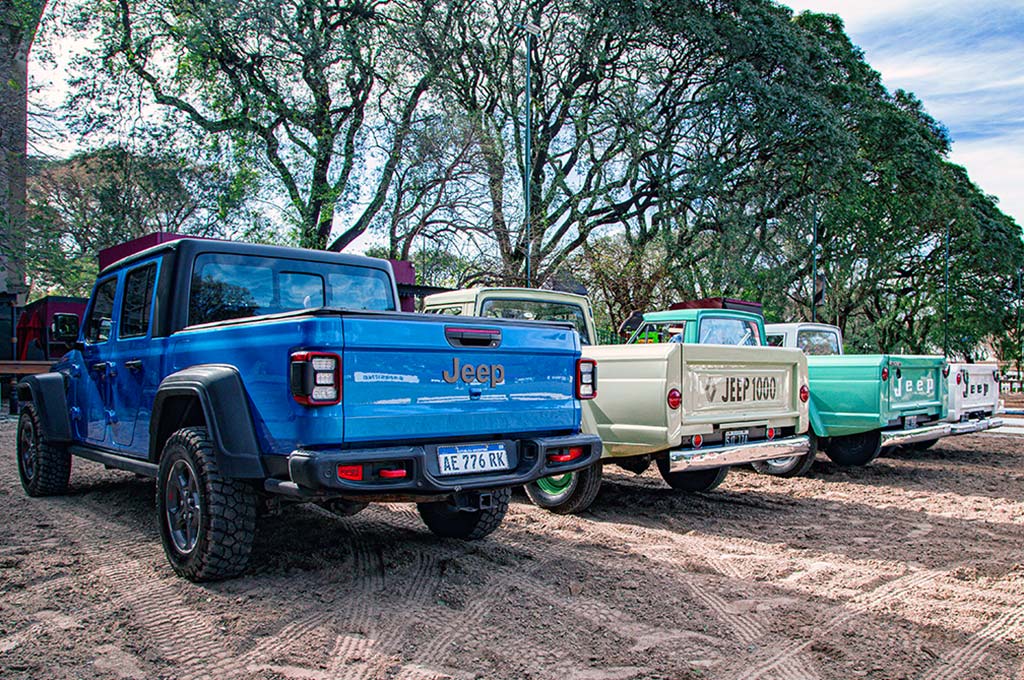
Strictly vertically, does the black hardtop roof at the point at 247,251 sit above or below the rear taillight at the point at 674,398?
above

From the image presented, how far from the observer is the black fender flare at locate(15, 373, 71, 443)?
21.5 ft

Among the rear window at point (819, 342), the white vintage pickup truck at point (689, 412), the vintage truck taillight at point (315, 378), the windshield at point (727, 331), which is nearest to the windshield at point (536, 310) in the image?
the white vintage pickup truck at point (689, 412)

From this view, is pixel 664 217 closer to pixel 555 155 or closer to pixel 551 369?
pixel 555 155

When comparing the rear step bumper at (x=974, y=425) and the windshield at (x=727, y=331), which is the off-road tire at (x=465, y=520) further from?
the rear step bumper at (x=974, y=425)

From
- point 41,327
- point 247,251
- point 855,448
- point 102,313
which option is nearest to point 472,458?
point 247,251

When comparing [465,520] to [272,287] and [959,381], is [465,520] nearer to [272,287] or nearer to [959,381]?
[272,287]

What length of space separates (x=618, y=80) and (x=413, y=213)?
9270 mm

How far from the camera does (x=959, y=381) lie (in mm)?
10570

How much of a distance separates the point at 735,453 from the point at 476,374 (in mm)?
3032

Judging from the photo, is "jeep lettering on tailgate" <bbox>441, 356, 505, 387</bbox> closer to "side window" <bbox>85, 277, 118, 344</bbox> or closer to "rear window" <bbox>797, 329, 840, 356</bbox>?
"side window" <bbox>85, 277, 118, 344</bbox>

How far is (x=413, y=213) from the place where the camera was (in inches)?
834

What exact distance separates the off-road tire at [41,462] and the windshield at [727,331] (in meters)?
6.75

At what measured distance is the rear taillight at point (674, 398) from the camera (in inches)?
243

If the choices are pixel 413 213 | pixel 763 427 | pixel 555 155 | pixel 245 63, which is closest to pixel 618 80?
pixel 555 155
